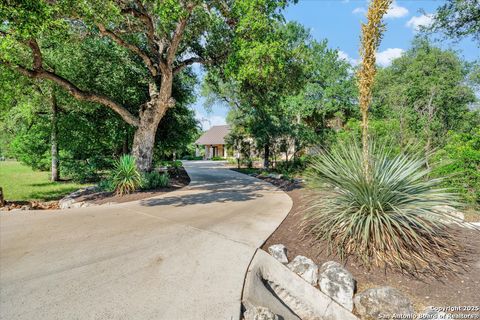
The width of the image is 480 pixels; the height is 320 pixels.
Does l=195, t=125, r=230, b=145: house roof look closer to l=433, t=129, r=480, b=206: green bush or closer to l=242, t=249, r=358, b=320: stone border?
l=433, t=129, r=480, b=206: green bush

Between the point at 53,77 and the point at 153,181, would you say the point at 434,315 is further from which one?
the point at 53,77

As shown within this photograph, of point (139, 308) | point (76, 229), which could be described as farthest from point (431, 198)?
point (76, 229)

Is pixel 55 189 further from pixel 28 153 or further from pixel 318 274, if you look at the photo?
pixel 318 274

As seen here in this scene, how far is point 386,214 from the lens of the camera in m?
3.62

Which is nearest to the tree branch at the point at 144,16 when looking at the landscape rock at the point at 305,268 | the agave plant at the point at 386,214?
the agave plant at the point at 386,214

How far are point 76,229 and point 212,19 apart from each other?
25.6 feet

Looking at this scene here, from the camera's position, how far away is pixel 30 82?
9781 mm

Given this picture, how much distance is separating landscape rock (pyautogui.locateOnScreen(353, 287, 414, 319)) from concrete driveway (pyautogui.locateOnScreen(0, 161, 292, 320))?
145 centimetres

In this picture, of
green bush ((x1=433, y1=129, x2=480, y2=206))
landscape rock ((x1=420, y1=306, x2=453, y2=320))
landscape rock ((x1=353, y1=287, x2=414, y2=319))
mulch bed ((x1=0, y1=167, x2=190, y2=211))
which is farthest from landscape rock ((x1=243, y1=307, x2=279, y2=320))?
mulch bed ((x1=0, y1=167, x2=190, y2=211))

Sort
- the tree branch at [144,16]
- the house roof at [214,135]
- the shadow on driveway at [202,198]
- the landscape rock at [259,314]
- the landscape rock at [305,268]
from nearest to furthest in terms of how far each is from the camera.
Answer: the landscape rock at [259,314]
the landscape rock at [305,268]
the shadow on driveway at [202,198]
the tree branch at [144,16]
the house roof at [214,135]

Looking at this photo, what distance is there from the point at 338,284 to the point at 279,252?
0.94 meters

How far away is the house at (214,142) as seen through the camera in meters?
41.9

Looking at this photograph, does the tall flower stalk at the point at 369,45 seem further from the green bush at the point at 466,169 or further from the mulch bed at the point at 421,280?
the green bush at the point at 466,169

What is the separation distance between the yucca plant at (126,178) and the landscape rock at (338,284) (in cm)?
686
